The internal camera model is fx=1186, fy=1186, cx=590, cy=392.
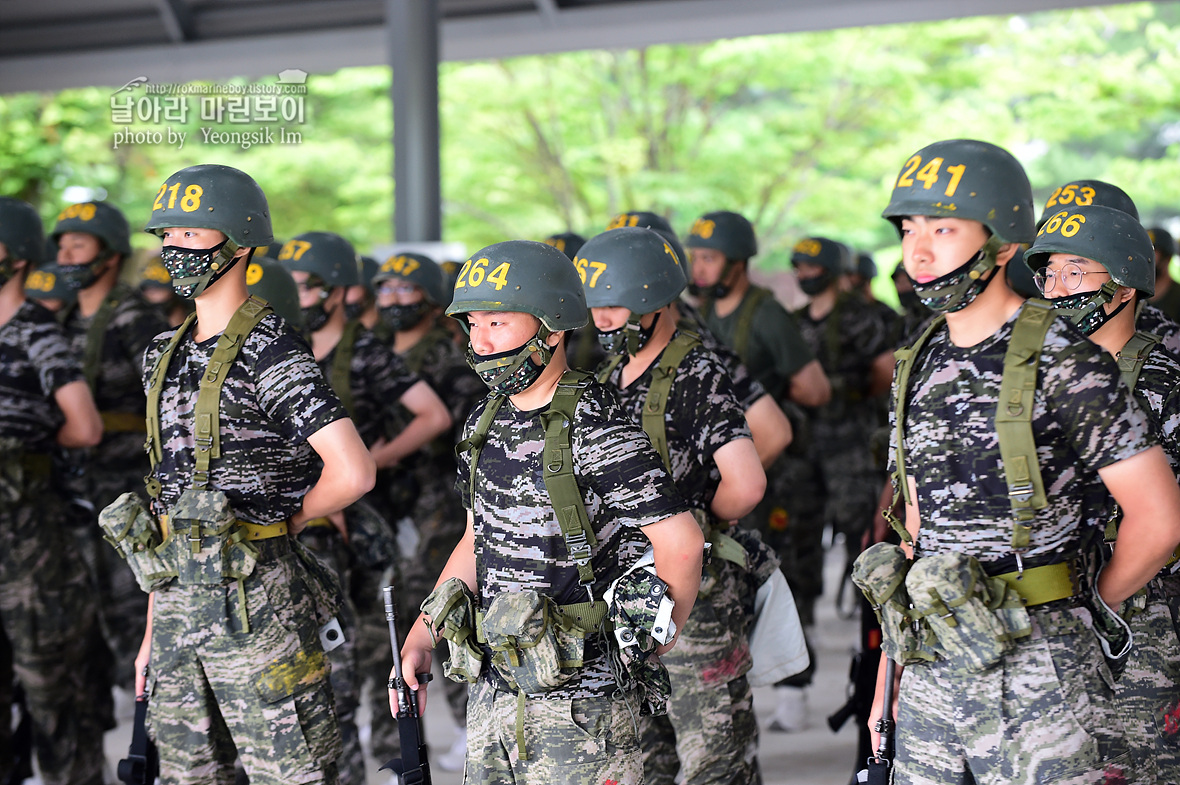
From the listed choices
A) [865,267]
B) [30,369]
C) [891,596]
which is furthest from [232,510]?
[865,267]

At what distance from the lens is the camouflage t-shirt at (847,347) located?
8.64 meters

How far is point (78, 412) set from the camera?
16.4 feet

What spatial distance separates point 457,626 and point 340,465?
2.42 ft

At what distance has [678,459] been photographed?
413 cm

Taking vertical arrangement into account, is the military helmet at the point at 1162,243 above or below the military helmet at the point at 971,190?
above

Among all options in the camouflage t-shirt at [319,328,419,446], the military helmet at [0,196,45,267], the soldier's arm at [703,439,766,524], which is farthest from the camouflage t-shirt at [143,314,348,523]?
the military helmet at [0,196,45,267]

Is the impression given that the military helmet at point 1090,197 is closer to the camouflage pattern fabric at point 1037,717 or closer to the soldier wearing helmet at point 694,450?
the soldier wearing helmet at point 694,450

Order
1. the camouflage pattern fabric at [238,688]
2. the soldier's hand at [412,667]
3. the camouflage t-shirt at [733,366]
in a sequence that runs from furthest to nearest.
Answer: the camouflage t-shirt at [733,366], the camouflage pattern fabric at [238,688], the soldier's hand at [412,667]

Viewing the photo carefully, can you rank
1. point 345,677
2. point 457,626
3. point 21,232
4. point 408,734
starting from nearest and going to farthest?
point 457,626 → point 408,734 → point 345,677 → point 21,232

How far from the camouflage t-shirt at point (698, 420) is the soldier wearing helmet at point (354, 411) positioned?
5.23 feet

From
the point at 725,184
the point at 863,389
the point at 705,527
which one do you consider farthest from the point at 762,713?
the point at 725,184

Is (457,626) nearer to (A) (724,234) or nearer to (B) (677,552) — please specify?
(B) (677,552)

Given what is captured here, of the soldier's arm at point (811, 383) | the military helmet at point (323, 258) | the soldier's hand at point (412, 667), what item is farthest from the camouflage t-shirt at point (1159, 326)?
the military helmet at point (323, 258)

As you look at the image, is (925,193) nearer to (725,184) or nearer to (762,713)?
(762,713)
